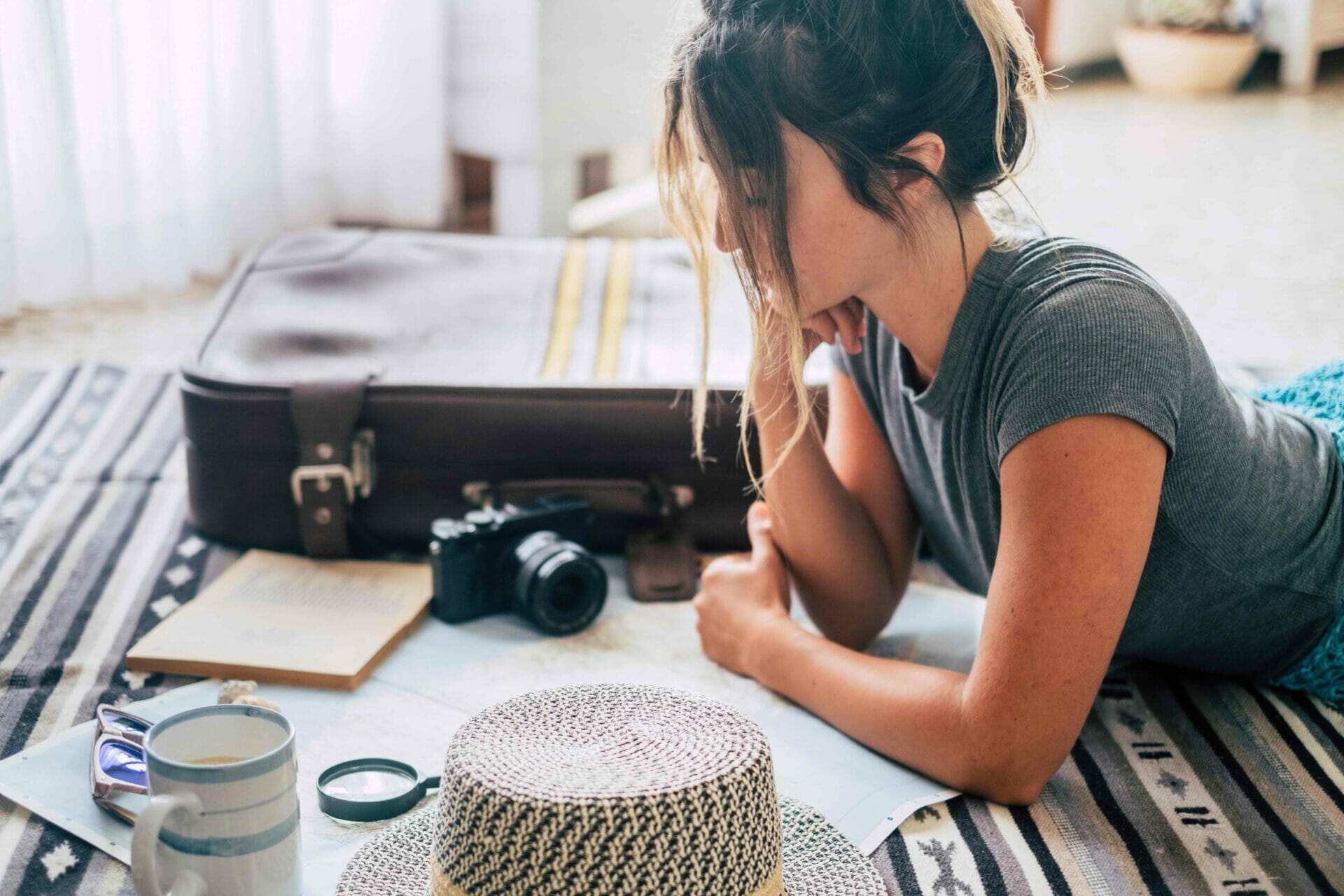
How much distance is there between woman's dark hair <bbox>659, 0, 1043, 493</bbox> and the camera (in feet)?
2.63

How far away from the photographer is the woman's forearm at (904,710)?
2.76 feet

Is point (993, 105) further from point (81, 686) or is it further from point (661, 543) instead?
point (81, 686)

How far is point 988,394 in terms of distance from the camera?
0.88 meters

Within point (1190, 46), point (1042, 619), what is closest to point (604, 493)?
point (1042, 619)

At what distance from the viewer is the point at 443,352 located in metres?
1.36

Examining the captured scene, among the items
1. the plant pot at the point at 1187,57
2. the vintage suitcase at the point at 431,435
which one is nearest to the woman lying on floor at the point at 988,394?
the vintage suitcase at the point at 431,435

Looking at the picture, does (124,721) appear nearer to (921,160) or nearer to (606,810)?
(606,810)

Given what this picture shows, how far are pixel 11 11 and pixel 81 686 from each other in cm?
113

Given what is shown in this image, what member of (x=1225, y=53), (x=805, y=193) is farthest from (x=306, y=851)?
(x=1225, y=53)

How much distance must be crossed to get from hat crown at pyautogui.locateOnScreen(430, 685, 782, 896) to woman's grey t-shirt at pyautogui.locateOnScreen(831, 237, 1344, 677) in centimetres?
31

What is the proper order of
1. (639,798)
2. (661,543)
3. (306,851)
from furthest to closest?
(661,543)
(306,851)
(639,798)

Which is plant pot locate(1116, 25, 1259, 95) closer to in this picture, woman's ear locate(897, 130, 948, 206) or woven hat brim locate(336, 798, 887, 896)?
woman's ear locate(897, 130, 948, 206)

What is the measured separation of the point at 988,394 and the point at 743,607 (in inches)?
11.3

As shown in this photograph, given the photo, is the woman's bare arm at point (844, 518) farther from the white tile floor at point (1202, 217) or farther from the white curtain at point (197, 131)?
the white curtain at point (197, 131)
